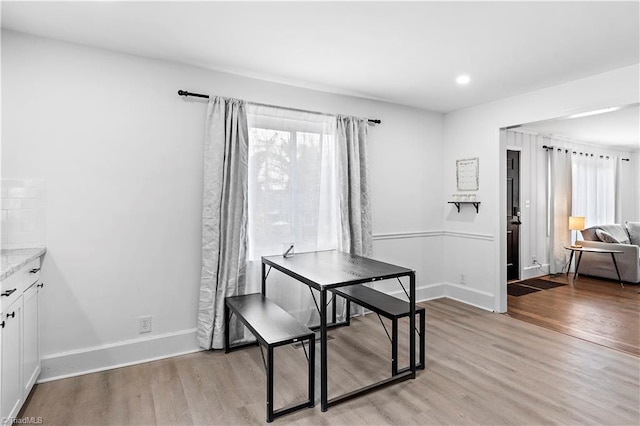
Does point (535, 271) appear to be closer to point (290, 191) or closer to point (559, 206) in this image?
point (559, 206)

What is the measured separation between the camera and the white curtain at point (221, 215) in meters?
2.99

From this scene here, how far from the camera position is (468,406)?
2215 mm

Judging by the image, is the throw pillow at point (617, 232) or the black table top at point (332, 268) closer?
the black table top at point (332, 268)

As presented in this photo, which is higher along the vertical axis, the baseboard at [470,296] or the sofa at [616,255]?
the sofa at [616,255]

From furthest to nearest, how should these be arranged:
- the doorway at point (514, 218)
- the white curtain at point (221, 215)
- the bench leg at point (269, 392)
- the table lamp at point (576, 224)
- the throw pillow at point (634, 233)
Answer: the throw pillow at point (634, 233) < the table lamp at point (576, 224) < the doorway at point (514, 218) < the white curtain at point (221, 215) < the bench leg at point (269, 392)

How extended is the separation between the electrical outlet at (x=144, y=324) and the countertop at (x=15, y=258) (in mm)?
871

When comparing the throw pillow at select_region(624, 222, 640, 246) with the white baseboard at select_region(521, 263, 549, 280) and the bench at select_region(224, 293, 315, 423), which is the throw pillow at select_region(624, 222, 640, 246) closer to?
the white baseboard at select_region(521, 263, 549, 280)

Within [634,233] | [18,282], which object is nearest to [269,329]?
[18,282]

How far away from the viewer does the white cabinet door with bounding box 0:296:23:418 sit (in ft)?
5.81

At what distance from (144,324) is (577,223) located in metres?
6.69

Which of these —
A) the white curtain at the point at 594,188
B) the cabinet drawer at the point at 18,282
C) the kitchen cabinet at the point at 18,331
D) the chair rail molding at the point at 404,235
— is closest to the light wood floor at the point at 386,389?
the kitchen cabinet at the point at 18,331

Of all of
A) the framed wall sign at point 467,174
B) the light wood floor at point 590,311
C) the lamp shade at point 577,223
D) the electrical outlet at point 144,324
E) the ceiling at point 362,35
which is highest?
the ceiling at point 362,35

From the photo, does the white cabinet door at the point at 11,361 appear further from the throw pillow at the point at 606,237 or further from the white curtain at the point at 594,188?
the white curtain at the point at 594,188

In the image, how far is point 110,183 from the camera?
8.95 ft
